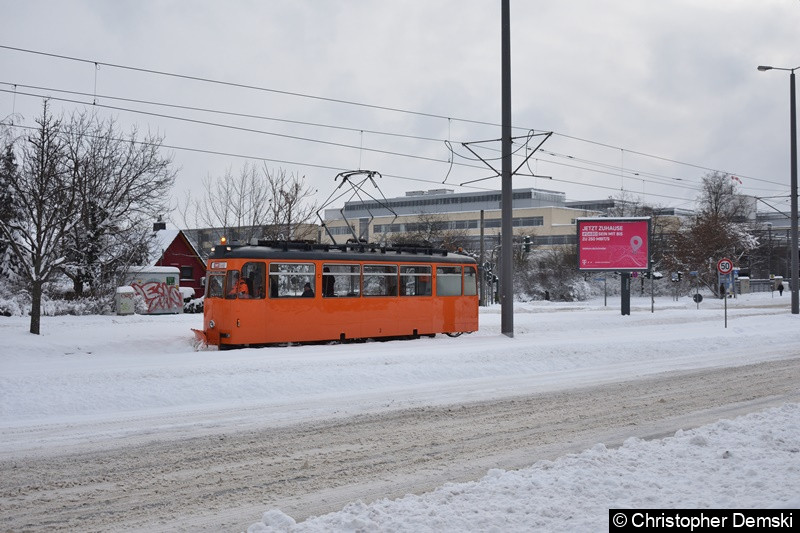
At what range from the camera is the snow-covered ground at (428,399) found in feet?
19.8

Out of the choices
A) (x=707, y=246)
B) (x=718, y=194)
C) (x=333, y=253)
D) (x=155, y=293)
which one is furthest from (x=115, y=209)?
(x=718, y=194)

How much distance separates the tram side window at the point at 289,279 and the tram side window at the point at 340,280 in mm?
404

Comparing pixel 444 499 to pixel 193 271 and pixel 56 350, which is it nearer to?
pixel 56 350

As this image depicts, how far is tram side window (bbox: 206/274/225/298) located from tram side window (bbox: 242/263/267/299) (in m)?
0.66

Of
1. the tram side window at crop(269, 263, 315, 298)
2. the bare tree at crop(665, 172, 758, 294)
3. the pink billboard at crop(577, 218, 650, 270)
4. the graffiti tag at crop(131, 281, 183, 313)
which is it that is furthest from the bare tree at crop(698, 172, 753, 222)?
the tram side window at crop(269, 263, 315, 298)

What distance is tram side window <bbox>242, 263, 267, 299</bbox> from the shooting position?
19.7 m

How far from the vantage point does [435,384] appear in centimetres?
1470

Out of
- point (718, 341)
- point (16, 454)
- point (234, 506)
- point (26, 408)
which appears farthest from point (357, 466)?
point (718, 341)

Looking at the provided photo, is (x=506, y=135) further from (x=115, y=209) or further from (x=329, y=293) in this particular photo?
(x=115, y=209)

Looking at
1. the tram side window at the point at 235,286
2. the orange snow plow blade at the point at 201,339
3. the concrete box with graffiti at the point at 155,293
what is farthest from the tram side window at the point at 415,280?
the concrete box with graffiti at the point at 155,293

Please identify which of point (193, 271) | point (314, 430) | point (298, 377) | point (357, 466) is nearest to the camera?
point (357, 466)

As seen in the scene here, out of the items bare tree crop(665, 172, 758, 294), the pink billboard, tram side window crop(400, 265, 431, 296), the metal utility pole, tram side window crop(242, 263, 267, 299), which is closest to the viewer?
tram side window crop(242, 263, 267, 299)

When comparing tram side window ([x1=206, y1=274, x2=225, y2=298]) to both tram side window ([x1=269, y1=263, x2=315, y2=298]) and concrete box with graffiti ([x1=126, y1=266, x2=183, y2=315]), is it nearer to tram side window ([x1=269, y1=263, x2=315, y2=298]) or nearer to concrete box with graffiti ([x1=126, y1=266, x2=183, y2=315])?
tram side window ([x1=269, y1=263, x2=315, y2=298])

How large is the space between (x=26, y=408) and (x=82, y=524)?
6.19 m
